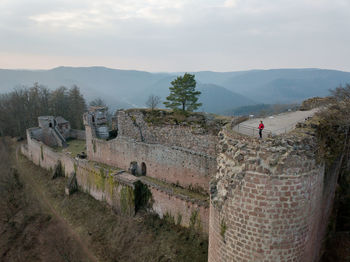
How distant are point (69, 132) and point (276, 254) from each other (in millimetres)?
38259

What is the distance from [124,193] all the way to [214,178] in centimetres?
1133

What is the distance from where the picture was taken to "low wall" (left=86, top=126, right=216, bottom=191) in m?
17.2

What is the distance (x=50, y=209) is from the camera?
2250 centimetres

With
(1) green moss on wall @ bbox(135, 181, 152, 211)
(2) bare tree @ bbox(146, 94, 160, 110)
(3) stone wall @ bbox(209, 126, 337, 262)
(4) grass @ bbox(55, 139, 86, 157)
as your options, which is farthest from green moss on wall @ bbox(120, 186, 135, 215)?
(4) grass @ bbox(55, 139, 86, 157)

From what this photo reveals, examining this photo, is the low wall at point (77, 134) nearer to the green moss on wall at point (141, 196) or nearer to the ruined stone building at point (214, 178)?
the ruined stone building at point (214, 178)

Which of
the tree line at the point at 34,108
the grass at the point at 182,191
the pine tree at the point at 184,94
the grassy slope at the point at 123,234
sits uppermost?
the pine tree at the point at 184,94

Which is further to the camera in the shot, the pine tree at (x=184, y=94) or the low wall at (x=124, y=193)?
the pine tree at (x=184, y=94)

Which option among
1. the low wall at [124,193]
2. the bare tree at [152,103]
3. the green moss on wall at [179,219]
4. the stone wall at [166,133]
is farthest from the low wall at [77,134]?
the green moss on wall at [179,219]

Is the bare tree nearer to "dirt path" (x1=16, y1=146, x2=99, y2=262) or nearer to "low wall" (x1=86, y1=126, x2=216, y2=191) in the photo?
"low wall" (x1=86, y1=126, x2=216, y2=191)

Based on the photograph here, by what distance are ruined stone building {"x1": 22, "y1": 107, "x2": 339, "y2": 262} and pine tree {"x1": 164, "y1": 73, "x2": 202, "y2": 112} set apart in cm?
130

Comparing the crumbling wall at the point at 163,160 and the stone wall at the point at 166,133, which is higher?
the stone wall at the point at 166,133

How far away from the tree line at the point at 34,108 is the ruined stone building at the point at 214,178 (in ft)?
37.0

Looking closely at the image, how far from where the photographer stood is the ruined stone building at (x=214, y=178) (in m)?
6.62

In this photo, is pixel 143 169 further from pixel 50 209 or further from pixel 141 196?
pixel 50 209
